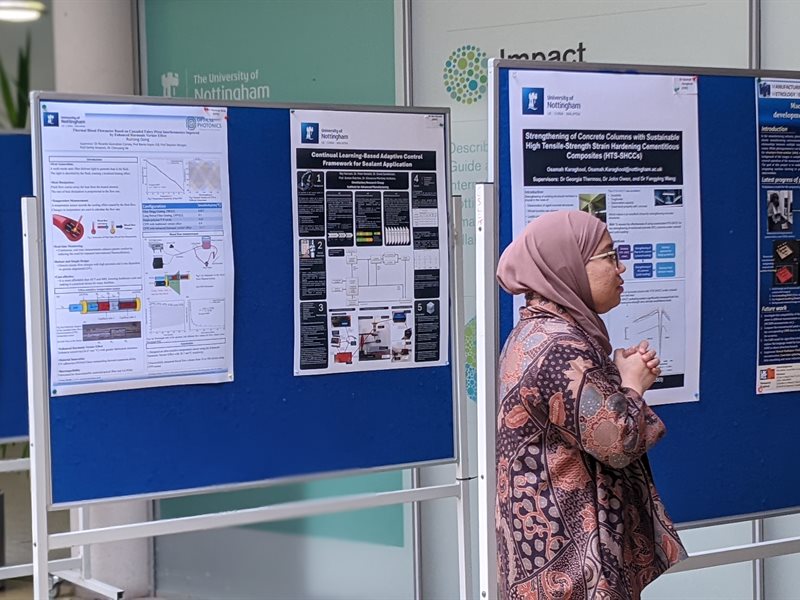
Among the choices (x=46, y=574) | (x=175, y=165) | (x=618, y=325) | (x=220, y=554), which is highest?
(x=175, y=165)

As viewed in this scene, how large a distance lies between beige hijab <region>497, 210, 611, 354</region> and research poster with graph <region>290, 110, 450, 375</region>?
1321mm

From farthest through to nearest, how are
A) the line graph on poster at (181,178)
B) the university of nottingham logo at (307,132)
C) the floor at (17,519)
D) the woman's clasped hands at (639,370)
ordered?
the floor at (17,519), the university of nottingham logo at (307,132), the line graph on poster at (181,178), the woman's clasped hands at (639,370)

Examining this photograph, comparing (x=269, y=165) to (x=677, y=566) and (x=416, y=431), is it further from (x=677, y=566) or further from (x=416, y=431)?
(x=677, y=566)

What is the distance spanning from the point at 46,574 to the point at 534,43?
2.86m

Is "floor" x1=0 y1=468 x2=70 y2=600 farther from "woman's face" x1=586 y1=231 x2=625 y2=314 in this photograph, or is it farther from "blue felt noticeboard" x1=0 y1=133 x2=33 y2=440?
"woman's face" x1=586 y1=231 x2=625 y2=314

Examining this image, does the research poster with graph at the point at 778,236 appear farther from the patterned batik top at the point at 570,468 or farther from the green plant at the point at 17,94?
the green plant at the point at 17,94

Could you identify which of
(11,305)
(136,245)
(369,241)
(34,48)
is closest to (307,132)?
(369,241)

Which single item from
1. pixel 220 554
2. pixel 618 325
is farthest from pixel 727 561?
pixel 220 554

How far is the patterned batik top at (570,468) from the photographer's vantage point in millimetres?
2599

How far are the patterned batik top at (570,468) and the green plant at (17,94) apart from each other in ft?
18.7

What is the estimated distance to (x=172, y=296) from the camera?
12.3 ft

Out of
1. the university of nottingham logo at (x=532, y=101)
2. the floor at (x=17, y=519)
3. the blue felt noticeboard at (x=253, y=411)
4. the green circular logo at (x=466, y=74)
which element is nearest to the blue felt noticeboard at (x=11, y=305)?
the floor at (x=17, y=519)

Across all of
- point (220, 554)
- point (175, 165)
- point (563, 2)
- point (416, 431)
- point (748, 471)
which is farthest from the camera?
point (220, 554)

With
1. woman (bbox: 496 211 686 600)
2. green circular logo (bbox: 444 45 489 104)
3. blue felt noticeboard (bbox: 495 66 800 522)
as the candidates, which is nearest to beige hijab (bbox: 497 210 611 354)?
woman (bbox: 496 211 686 600)
